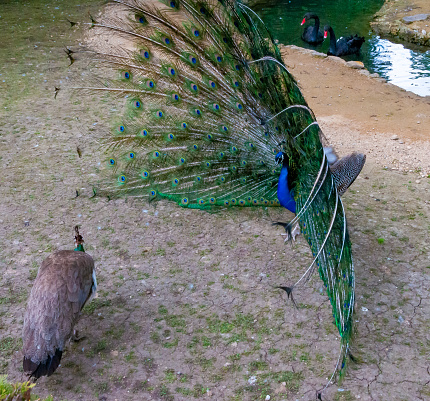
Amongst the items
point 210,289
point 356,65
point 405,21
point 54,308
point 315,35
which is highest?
point 405,21

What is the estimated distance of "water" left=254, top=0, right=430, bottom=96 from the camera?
9.27 meters

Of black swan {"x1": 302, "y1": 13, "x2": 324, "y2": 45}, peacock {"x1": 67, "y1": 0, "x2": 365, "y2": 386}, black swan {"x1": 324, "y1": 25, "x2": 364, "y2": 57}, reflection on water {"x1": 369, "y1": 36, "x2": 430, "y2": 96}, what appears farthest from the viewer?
black swan {"x1": 302, "y1": 13, "x2": 324, "y2": 45}

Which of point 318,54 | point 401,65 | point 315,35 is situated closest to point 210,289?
point 318,54

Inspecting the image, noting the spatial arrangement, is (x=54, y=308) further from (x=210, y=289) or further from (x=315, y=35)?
(x=315, y=35)

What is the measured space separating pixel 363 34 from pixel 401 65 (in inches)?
112

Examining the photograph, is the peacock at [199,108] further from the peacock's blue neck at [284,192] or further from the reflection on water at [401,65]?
the reflection on water at [401,65]

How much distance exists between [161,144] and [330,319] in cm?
208

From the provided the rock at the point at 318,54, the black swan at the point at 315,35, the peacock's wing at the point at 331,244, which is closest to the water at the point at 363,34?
the black swan at the point at 315,35

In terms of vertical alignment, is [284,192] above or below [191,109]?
below

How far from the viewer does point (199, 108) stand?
13.2ft

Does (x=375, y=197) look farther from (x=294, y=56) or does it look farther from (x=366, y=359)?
(x=294, y=56)

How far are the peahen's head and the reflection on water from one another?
574 cm

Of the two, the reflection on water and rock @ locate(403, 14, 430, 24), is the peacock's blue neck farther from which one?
rock @ locate(403, 14, 430, 24)

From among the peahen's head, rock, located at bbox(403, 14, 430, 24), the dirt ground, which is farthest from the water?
the peahen's head
